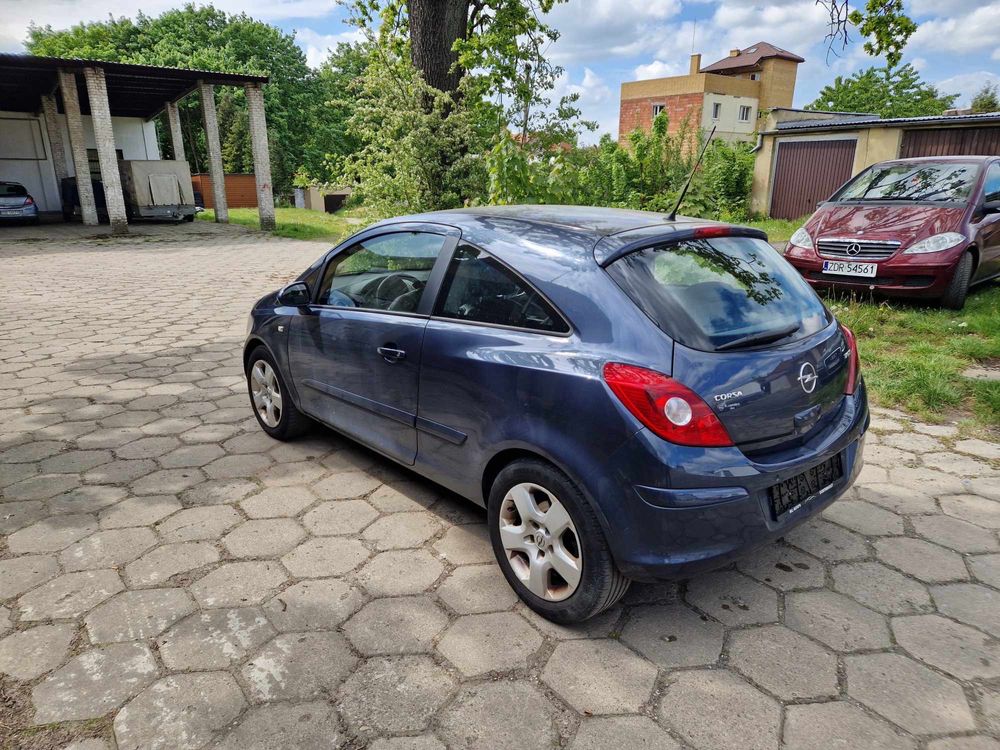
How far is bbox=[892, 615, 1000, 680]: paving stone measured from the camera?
234 centimetres

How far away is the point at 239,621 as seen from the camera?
2.62m

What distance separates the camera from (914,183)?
8008 millimetres

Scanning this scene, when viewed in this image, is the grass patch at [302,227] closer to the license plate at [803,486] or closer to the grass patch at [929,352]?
the grass patch at [929,352]

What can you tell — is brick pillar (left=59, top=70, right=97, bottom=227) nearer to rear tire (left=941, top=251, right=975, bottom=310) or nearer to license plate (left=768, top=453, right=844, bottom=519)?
rear tire (left=941, top=251, right=975, bottom=310)

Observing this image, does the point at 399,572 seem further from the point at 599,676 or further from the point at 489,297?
the point at 489,297

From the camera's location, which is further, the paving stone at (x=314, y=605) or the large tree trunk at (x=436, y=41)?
the large tree trunk at (x=436, y=41)

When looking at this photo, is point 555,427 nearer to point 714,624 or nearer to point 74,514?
point 714,624

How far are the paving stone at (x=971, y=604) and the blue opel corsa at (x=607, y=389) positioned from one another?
59 centimetres

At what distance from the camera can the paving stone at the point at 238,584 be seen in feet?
9.02

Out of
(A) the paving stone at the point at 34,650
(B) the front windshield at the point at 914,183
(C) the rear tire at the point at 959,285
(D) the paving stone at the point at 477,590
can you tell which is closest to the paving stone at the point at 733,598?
(D) the paving stone at the point at 477,590

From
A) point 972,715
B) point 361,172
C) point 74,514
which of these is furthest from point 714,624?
point 361,172

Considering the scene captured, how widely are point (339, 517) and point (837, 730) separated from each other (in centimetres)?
234

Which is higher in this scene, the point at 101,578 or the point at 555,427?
the point at 555,427

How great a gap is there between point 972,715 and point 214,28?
174 ft
